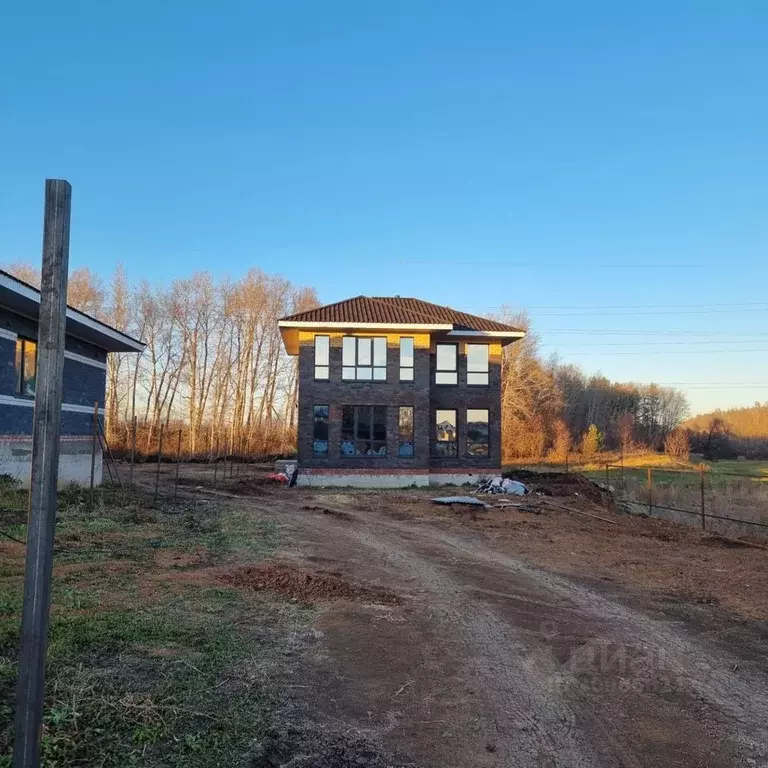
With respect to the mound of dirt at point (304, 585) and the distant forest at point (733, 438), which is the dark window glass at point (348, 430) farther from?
the distant forest at point (733, 438)

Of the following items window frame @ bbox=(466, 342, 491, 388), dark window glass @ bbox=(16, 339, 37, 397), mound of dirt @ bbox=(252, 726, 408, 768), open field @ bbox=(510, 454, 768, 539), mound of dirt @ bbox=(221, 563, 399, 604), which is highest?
window frame @ bbox=(466, 342, 491, 388)

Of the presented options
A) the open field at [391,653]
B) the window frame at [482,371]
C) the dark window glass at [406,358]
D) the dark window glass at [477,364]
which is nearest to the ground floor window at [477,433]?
the window frame at [482,371]

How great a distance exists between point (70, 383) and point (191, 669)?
587 inches

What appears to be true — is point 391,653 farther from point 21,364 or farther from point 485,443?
point 485,443

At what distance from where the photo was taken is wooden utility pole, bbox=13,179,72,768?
2.18 m

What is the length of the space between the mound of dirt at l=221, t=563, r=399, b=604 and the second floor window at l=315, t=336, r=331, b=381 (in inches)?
602

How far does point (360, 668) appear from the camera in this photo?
4.89 m

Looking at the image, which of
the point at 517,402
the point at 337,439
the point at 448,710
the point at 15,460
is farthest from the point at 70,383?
the point at 517,402

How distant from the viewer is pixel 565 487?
2288 centimetres

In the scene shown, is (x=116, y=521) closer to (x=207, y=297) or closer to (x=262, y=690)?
(x=262, y=690)

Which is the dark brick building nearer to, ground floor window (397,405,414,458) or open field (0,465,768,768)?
open field (0,465,768,768)

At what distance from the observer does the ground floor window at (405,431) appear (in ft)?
76.7

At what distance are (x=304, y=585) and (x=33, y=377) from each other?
440 inches

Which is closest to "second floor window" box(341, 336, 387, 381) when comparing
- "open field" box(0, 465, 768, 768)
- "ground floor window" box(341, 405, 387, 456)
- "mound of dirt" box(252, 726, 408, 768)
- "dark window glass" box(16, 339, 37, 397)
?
"ground floor window" box(341, 405, 387, 456)
